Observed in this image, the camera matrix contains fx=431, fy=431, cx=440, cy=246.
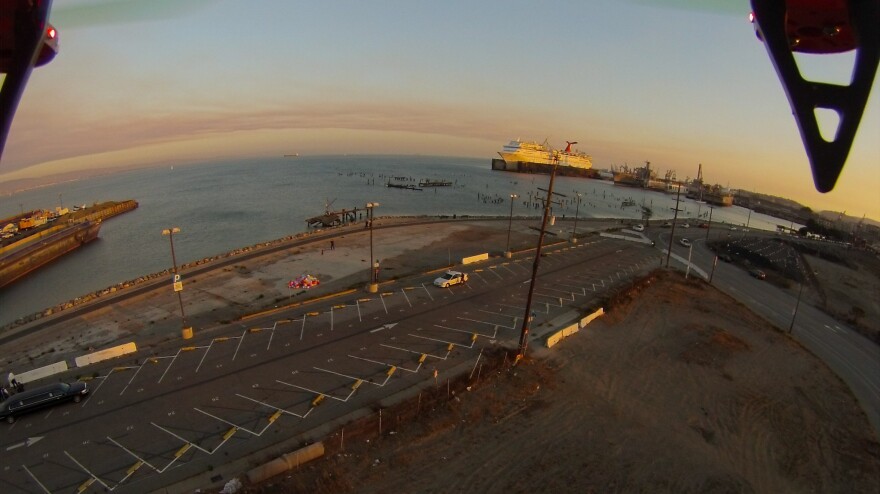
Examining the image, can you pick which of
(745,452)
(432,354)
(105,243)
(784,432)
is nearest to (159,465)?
(432,354)

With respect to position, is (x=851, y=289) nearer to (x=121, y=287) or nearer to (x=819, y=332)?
(x=819, y=332)

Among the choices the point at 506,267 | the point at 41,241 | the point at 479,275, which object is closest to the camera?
the point at 479,275

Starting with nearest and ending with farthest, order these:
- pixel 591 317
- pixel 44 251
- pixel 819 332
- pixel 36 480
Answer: pixel 36 480 → pixel 591 317 → pixel 819 332 → pixel 44 251

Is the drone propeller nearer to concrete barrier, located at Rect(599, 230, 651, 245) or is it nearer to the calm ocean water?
the calm ocean water

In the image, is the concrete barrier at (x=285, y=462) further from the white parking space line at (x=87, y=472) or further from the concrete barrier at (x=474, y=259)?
the concrete barrier at (x=474, y=259)

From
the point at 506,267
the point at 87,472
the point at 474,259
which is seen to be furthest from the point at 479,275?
the point at 87,472

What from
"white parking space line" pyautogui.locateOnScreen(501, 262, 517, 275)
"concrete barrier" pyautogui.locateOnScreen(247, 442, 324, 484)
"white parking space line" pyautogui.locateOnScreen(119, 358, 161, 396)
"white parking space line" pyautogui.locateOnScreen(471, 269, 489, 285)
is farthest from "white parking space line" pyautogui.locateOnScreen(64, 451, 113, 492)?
"white parking space line" pyautogui.locateOnScreen(501, 262, 517, 275)
